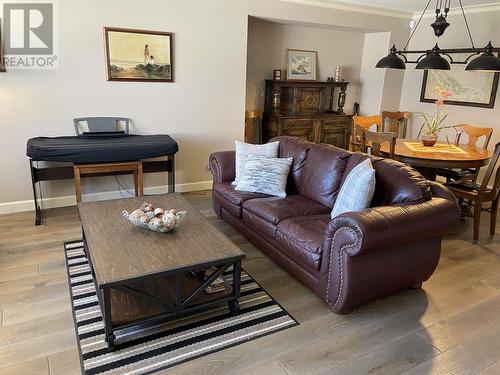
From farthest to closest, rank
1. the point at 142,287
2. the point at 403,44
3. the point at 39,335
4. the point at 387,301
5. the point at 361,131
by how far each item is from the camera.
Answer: the point at 403,44 < the point at 361,131 < the point at 387,301 < the point at 142,287 < the point at 39,335

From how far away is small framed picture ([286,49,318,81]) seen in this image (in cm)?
541

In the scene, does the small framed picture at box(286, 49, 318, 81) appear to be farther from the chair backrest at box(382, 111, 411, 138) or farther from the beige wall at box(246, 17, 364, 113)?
the chair backrest at box(382, 111, 411, 138)

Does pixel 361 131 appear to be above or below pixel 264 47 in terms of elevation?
below

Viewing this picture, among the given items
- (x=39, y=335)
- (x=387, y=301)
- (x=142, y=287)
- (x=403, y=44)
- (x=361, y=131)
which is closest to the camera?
(x=39, y=335)

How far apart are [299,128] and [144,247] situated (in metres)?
3.63

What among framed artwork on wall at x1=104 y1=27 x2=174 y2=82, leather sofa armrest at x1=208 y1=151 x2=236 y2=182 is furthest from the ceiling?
leather sofa armrest at x1=208 y1=151 x2=236 y2=182

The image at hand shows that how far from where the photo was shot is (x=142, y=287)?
223 cm

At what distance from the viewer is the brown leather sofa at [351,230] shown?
2119 millimetres

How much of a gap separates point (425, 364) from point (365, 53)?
5.14 m

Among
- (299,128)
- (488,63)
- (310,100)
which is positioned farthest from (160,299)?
(310,100)

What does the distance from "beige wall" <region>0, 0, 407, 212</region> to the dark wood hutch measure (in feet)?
2.45

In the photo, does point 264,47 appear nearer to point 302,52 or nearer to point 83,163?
point 302,52

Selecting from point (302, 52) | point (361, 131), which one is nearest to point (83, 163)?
point (361, 131)

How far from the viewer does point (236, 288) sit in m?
2.25
